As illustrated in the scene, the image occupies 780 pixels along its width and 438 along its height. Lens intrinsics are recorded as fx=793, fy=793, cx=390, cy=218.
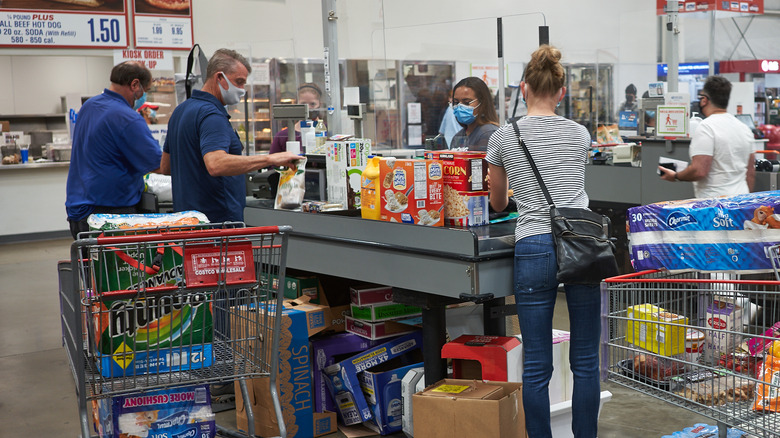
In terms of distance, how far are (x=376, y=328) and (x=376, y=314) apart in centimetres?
7

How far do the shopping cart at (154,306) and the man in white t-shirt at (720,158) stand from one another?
310 cm

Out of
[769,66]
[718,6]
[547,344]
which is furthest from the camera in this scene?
[769,66]

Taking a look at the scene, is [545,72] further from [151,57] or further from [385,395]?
[151,57]

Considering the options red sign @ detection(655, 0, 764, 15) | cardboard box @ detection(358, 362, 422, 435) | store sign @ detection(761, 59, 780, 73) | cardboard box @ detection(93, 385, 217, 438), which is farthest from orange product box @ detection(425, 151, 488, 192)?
store sign @ detection(761, 59, 780, 73)

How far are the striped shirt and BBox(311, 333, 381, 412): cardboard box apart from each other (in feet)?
3.82

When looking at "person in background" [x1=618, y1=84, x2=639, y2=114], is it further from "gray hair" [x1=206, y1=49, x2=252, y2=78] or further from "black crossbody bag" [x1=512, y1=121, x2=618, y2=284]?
"black crossbody bag" [x1=512, y1=121, x2=618, y2=284]

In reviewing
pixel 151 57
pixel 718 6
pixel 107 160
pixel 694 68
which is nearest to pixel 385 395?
pixel 107 160

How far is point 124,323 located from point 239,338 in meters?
0.44

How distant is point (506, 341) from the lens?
3.16 metres

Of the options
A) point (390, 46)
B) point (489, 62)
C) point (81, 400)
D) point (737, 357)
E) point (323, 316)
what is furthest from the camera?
point (390, 46)

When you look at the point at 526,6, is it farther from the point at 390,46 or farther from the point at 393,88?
the point at 393,88

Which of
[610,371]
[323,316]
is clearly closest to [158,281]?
[323,316]

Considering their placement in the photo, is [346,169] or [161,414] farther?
[346,169]

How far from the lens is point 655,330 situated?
101 inches
